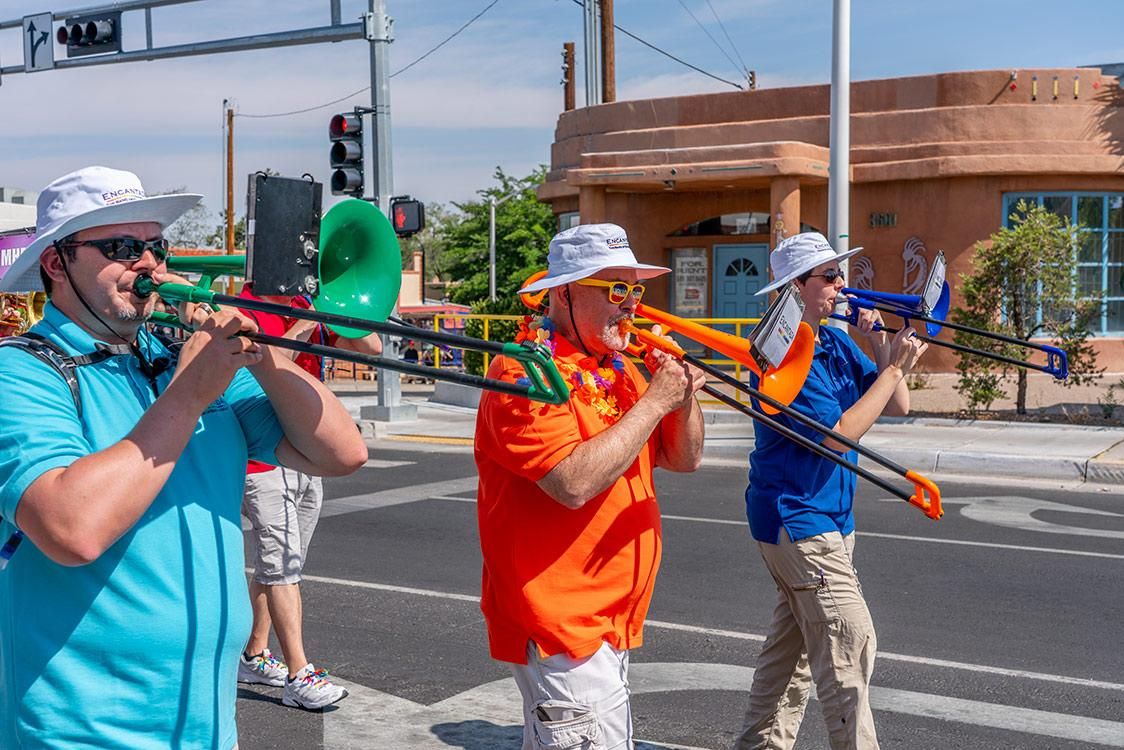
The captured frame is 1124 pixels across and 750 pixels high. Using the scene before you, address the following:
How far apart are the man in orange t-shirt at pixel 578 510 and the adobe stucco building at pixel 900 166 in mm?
17360

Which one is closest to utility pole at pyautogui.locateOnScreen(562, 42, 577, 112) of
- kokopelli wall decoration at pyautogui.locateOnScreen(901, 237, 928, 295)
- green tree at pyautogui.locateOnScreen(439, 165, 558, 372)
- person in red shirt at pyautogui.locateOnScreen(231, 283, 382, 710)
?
green tree at pyautogui.locateOnScreen(439, 165, 558, 372)

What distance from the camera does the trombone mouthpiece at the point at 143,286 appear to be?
2.44m

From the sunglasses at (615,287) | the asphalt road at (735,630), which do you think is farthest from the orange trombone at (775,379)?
the asphalt road at (735,630)

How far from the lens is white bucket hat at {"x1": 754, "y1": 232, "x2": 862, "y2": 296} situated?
4.56 meters

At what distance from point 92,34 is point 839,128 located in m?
11.0

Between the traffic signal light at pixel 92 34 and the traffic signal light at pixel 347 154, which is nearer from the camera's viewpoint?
the traffic signal light at pixel 347 154

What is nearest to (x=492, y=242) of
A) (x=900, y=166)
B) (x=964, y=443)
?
(x=900, y=166)

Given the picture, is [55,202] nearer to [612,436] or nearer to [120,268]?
[120,268]

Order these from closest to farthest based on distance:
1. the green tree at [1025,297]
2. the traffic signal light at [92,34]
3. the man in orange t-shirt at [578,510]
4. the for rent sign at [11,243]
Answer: the man in orange t-shirt at [578,510], the for rent sign at [11,243], the green tree at [1025,297], the traffic signal light at [92,34]

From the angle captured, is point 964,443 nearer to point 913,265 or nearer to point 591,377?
point 913,265

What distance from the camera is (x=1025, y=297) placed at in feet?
53.4

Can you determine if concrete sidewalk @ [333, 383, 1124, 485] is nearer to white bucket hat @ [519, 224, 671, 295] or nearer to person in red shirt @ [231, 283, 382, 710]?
person in red shirt @ [231, 283, 382, 710]

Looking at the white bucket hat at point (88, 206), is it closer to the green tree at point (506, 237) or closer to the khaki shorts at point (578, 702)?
the khaki shorts at point (578, 702)

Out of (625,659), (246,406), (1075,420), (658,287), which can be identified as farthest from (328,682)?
(658,287)
